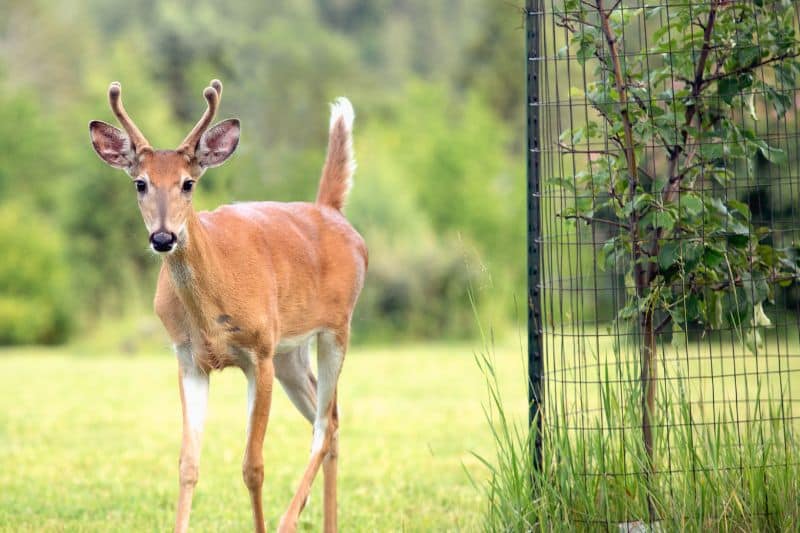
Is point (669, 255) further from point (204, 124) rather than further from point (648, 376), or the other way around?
point (204, 124)

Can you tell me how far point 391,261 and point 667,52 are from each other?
10.4m

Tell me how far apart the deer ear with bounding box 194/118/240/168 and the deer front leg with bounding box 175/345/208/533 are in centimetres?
80

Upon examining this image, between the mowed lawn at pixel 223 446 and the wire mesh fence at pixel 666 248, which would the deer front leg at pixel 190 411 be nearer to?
the mowed lawn at pixel 223 446

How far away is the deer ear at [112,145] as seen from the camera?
4.53 m

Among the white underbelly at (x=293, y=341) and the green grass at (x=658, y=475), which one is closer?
the green grass at (x=658, y=475)

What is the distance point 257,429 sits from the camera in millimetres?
4895

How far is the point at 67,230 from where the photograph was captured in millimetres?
16484

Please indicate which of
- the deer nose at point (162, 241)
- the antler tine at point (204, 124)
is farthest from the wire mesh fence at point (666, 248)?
the deer nose at point (162, 241)

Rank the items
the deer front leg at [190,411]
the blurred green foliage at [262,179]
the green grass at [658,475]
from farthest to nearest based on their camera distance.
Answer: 1. the blurred green foliage at [262,179]
2. the deer front leg at [190,411]
3. the green grass at [658,475]

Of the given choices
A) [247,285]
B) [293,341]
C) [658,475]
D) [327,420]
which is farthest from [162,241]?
[658,475]

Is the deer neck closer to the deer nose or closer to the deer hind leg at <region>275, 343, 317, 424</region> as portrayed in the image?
the deer nose

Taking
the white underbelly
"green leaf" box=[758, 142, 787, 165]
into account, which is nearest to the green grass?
"green leaf" box=[758, 142, 787, 165]

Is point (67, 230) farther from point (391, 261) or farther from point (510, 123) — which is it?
point (510, 123)

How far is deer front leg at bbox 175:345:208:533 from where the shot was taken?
4.82 meters
